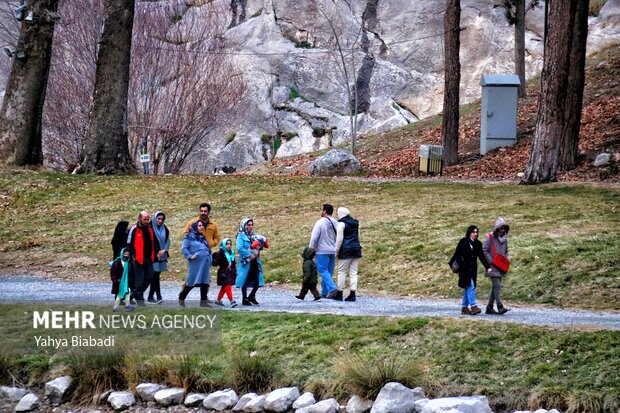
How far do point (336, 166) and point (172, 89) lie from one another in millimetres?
8637

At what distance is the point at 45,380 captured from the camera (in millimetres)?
14484

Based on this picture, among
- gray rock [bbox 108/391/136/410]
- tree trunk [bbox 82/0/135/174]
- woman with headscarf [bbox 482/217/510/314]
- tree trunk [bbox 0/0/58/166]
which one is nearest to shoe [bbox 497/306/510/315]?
woman with headscarf [bbox 482/217/510/314]

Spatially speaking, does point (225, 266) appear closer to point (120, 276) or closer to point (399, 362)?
point (120, 276)

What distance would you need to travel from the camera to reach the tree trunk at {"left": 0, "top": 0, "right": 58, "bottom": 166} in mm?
30359

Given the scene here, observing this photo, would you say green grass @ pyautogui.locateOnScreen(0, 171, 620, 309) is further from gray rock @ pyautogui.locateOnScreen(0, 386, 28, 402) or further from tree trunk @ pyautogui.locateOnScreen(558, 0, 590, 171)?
gray rock @ pyautogui.locateOnScreen(0, 386, 28, 402)

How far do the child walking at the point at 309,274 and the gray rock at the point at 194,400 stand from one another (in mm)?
3947

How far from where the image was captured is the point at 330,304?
1688cm

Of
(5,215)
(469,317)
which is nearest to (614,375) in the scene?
(469,317)

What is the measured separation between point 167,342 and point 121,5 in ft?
57.1

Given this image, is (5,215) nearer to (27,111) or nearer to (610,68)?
(27,111)

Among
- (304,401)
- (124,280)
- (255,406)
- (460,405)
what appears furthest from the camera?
(124,280)

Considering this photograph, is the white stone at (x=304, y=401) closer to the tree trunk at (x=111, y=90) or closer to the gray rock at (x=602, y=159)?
the gray rock at (x=602, y=159)

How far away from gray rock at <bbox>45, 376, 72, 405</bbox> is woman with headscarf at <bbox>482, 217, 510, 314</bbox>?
5997 millimetres

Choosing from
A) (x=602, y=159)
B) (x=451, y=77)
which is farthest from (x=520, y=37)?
(x=602, y=159)
